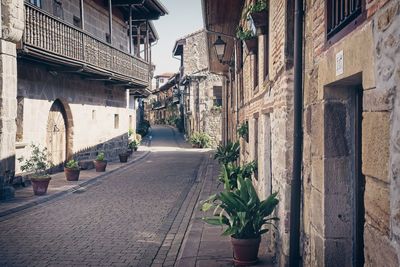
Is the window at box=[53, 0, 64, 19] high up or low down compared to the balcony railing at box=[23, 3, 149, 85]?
up

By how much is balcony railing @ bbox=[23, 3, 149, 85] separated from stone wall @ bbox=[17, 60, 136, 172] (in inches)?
41.8

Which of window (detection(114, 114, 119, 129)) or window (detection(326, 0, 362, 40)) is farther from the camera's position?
window (detection(114, 114, 119, 129))

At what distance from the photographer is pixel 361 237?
9.87 ft

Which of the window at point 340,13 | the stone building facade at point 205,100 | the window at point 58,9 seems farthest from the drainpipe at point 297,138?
the stone building facade at point 205,100

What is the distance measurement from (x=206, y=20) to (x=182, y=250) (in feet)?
24.9

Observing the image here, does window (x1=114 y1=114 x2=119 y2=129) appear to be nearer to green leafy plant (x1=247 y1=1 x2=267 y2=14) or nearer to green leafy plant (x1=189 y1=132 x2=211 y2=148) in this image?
green leafy plant (x1=189 y1=132 x2=211 y2=148)

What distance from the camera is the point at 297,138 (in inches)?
150

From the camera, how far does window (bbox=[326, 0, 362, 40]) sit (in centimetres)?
263

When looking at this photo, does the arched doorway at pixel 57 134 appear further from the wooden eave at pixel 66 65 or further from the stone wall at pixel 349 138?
the stone wall at pixel 349 138

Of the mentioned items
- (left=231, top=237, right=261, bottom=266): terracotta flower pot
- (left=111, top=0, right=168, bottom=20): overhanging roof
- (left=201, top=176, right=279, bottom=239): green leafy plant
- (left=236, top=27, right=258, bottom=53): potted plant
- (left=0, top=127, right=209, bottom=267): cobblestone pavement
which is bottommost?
(left=0, top=127, right=209, bottom=267): cobblestone pavement

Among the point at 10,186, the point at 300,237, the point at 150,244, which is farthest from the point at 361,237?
the point at 10,186

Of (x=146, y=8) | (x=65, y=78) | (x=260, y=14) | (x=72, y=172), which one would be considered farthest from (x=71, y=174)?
(x=146, y=8)

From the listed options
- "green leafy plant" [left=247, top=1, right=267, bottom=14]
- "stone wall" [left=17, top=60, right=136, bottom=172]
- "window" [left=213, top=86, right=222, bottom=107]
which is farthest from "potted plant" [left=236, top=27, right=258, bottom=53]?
"window" [left=213, top=86, right=222, bottom=107]

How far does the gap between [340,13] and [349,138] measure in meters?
0.95
